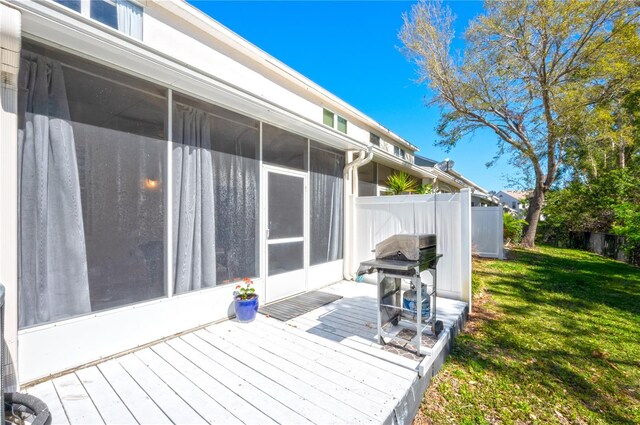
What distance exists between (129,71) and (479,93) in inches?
499

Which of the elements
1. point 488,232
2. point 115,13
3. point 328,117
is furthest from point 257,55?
point 488,232

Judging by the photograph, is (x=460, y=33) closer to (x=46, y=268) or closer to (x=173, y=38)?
(x=173, y=38)

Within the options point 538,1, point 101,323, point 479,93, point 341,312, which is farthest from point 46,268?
point 538,1

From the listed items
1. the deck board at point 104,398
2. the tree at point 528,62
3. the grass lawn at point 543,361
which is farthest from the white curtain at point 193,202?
the tree at point 528,62

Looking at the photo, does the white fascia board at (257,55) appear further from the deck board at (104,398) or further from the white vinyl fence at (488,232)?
the white vinyl fence at (488,232)

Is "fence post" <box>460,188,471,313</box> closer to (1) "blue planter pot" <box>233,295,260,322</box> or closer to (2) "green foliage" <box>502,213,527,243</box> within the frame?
(1) "blue planter pot" <box>233,295,260,322</box>

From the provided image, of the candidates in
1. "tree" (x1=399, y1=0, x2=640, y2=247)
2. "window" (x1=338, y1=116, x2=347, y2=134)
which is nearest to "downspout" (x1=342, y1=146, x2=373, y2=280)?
"window" (x1=338, y1=116, x2=347, y2=134)

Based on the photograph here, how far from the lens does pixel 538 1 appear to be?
983 centimetres

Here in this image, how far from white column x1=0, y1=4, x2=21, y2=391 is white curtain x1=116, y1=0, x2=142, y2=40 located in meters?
1.82

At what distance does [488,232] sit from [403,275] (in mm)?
→ 9225

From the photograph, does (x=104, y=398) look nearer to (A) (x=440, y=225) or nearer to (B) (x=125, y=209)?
(B) (x=125, y=209)

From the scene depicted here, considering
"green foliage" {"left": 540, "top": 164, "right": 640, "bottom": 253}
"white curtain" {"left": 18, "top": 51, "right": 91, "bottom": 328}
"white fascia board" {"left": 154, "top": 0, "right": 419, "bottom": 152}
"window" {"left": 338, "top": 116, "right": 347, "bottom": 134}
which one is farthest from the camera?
"green foliage" {"left": 540, "top": 164, "right": 640, "bottom": 253}

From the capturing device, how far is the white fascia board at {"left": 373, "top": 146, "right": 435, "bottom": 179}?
6.40 meters

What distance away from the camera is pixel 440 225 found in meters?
4.80
